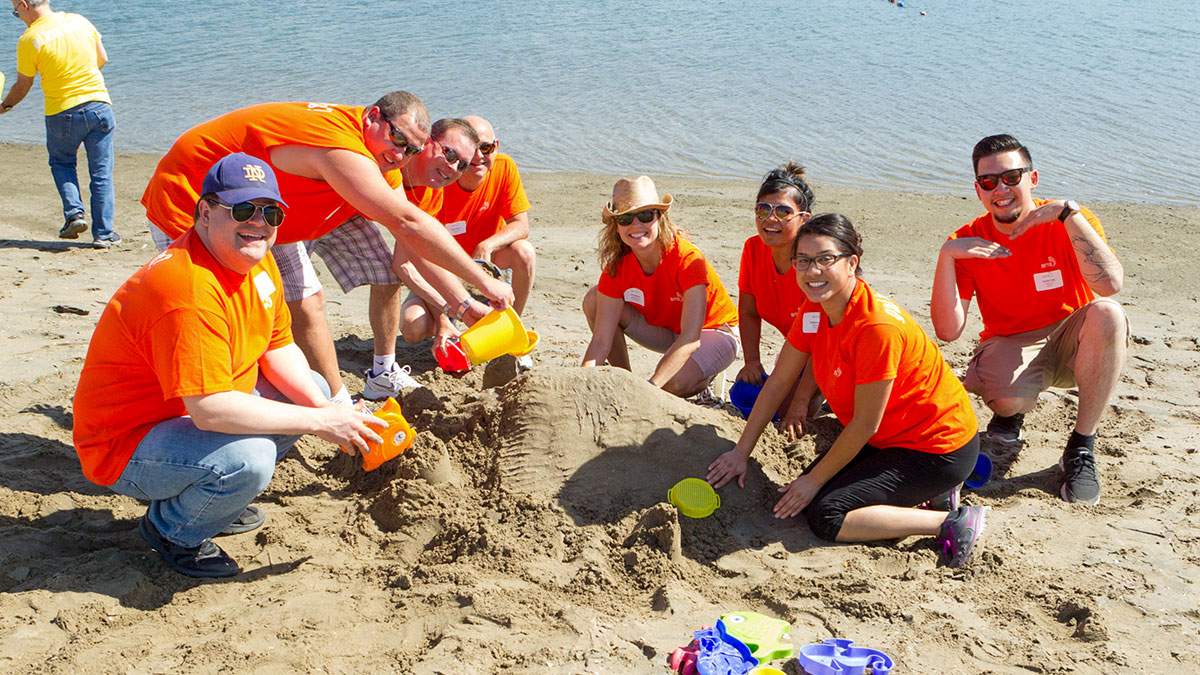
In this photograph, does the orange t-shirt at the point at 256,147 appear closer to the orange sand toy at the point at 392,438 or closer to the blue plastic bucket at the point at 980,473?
the orange sand toy at the point at 392,438

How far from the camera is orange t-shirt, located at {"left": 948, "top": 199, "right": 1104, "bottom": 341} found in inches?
181

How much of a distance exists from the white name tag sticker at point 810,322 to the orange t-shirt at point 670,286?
92 centimetres

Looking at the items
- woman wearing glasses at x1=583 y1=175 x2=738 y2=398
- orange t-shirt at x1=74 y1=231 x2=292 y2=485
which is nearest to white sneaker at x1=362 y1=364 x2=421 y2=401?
woman wearing glasses at x1=583 y1=175 x2=738 y2=398

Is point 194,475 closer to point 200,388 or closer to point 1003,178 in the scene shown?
point 200,388

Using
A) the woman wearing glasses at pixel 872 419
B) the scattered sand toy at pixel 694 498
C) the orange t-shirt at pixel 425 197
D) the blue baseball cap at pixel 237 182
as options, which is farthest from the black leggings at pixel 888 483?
the orange t-shirt at pixel 425 197

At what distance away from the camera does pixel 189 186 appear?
13.3 feet

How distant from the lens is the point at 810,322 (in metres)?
3.94

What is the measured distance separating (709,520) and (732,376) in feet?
5.95

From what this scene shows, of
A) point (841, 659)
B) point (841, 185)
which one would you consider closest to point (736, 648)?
point (841, 659)

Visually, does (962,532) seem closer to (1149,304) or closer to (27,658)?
(27,658)

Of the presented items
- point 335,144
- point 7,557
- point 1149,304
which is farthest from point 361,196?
point 1149,304

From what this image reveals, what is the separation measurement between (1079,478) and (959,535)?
95 cm

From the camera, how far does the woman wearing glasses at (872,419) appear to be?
12.0ft

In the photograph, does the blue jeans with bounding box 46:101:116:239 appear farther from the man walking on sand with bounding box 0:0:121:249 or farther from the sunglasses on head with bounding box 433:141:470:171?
the sunglasses on head with bounding box 433:141:470:171
